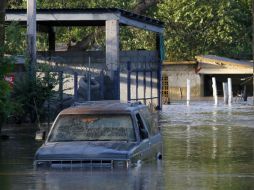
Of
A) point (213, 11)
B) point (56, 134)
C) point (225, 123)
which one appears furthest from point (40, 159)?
point (213, 11)

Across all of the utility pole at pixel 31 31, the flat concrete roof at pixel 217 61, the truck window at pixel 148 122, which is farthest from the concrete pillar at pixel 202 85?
the truck window at pixel 148 122

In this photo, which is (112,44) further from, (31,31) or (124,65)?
(31,31)

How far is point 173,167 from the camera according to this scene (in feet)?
54.0

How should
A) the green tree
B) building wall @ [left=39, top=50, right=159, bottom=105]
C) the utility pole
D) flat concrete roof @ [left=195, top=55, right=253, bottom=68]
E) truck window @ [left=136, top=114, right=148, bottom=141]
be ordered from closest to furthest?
truck window @ [left=136, top=114, right=148, bottom=141], the utility pole, building wall @ [left=39, top=50, right=159, bottom=105], the green tree, flat concrete roof @ [left=195, top=55, right=253, bottom=68]

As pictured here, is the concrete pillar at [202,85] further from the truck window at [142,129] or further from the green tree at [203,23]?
the truck window at [142,129]

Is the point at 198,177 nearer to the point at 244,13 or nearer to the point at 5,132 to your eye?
the point at 5,132

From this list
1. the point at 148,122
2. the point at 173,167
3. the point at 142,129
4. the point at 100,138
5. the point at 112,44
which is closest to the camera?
the point at 100,138

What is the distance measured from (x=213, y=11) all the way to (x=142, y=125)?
47540 mm

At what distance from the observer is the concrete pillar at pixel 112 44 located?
34406 mm

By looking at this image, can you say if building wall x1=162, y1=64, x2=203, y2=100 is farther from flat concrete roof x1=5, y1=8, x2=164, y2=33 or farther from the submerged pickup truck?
the submerged pickup truck

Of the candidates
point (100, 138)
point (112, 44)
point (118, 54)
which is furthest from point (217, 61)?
point (100, 138)

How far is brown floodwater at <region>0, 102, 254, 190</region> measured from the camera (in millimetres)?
13578

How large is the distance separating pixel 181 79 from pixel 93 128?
175 feet

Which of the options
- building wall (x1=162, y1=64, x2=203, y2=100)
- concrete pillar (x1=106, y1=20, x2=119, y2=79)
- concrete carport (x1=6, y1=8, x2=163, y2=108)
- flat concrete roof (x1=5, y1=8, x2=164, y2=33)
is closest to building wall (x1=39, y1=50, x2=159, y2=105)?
concrete carport (x1=6, y1=8, x2=163, y2=108)
